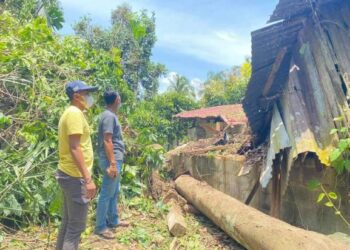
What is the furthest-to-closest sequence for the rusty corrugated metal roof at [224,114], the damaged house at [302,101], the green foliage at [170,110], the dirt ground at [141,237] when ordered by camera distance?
the green foliage at [170,110] → the rusty corrugated metal roof at [224,114] → the damaged house at [302,101] → the dirt ground at [141,237]

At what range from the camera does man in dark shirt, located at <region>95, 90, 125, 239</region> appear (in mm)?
4188

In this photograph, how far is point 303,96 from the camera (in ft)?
14.3

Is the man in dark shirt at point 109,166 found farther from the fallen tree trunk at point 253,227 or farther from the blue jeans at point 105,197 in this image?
the fallen tree trunk at point 253,227

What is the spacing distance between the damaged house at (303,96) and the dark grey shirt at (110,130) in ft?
6.19

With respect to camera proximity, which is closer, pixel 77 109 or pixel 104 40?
pixel 77 109

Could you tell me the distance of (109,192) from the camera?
4.27 metres

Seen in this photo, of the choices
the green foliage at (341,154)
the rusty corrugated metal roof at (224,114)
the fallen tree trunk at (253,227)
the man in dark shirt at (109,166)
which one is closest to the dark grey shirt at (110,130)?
the man in dark shirt at (109,166)

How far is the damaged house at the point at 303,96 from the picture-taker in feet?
13.5

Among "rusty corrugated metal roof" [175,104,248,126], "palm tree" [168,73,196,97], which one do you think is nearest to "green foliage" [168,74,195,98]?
"palm tree" [168,73,196,97]

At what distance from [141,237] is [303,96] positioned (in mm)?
2624

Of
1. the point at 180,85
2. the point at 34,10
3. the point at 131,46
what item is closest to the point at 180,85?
the point at 180,85

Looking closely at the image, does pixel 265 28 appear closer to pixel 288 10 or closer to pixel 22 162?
pixel 288 10

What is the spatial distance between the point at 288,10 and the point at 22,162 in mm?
3883

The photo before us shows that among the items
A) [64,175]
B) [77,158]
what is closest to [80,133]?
[77,158]
